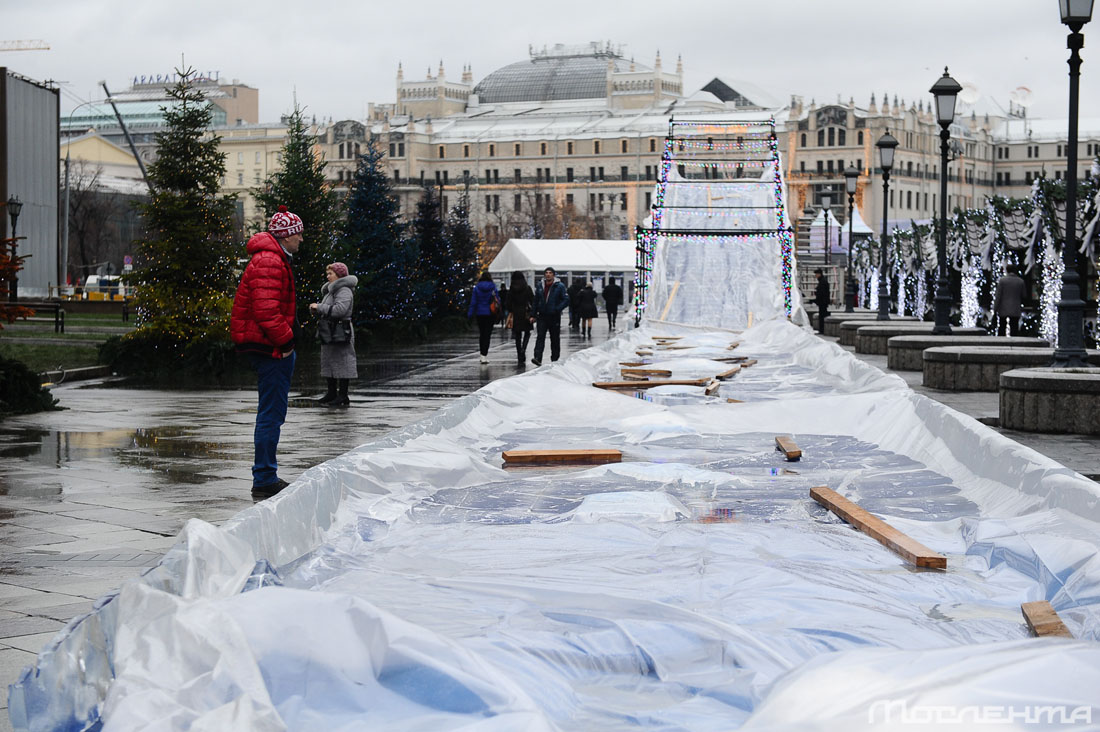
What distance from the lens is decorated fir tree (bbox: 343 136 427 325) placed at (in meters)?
32.0

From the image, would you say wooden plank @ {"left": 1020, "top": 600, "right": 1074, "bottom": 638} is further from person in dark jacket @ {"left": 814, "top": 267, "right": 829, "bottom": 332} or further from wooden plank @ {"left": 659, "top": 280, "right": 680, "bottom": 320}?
person in dark jacket @ {"left": 814, "top": 267, "right": 829, "bottom": 332}

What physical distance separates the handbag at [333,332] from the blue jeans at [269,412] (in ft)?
19.9

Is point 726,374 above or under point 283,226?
under

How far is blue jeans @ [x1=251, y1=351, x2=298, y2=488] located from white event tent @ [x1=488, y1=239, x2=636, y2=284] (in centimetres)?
4305

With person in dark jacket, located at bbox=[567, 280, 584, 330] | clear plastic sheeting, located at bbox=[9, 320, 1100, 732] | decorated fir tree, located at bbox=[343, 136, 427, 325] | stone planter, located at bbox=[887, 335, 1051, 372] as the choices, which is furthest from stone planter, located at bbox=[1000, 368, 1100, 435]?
person in dark jacket, located at bbox=[567, 280, 584, 330]

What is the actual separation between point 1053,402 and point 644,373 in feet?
22.4

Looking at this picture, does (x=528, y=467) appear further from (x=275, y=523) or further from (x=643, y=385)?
(x=643, y=385)

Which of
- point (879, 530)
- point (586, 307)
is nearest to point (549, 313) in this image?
point (586, 307)

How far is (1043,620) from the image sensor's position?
5.11m

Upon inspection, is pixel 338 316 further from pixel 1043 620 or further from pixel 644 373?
pixel 1043 620

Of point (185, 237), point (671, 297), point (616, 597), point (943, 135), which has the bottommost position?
point (616, 597)

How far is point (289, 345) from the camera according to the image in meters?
9.51

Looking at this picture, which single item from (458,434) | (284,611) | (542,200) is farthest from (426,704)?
(542,200)

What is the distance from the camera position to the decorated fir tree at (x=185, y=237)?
22.8 m
